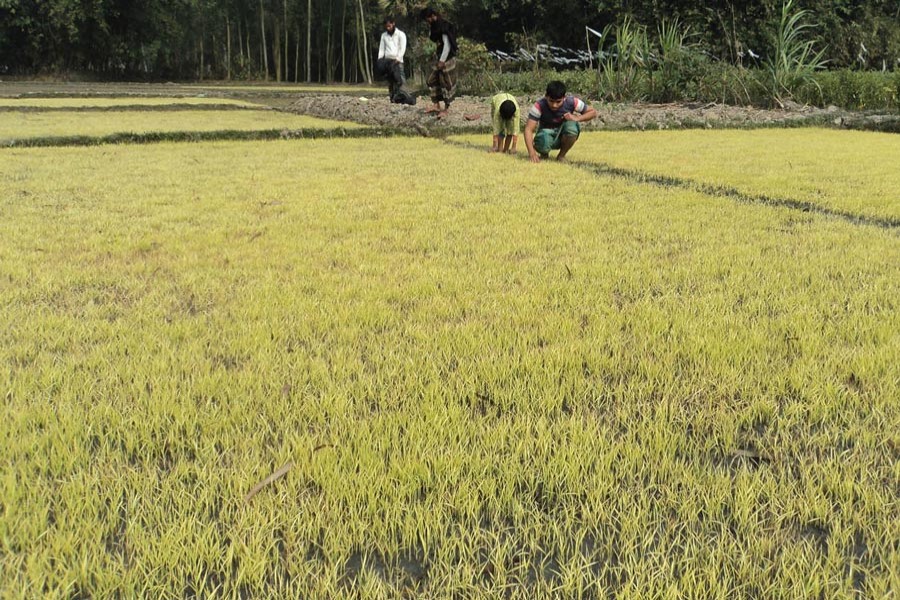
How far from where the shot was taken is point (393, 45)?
396 inches

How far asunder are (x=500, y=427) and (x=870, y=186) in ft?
13.8

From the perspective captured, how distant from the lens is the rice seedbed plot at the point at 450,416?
981 mm

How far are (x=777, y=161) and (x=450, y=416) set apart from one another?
5402 mm

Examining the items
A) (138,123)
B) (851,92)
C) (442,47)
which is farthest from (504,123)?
(851,92)

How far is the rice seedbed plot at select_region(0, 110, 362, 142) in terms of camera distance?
7.99 metres

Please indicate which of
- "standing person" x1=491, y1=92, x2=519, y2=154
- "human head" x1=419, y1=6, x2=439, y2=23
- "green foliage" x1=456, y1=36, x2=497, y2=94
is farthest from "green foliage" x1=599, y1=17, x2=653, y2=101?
"standing person" x1=491, y1=92, x2=519, y2=154

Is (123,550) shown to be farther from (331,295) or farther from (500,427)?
(331,295)

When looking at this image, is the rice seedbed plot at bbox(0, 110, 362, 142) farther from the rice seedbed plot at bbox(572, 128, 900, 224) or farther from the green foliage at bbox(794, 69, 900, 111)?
the green foliage at bbox(794, 69, 900, 111)

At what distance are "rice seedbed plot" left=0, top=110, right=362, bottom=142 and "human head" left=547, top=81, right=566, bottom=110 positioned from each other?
13.4 feet

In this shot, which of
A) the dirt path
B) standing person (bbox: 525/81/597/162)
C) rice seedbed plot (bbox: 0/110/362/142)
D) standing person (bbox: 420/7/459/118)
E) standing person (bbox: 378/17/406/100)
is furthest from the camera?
standing person (bbox: 378/17/406/100)

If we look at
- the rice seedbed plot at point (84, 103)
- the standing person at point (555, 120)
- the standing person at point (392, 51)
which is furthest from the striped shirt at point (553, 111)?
the rice seedbed plot at point (84, 103)

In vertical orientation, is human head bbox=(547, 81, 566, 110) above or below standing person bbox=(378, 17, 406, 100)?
below

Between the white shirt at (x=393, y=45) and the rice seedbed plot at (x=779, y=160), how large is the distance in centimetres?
342

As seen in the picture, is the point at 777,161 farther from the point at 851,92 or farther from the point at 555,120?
the point at 851,92
